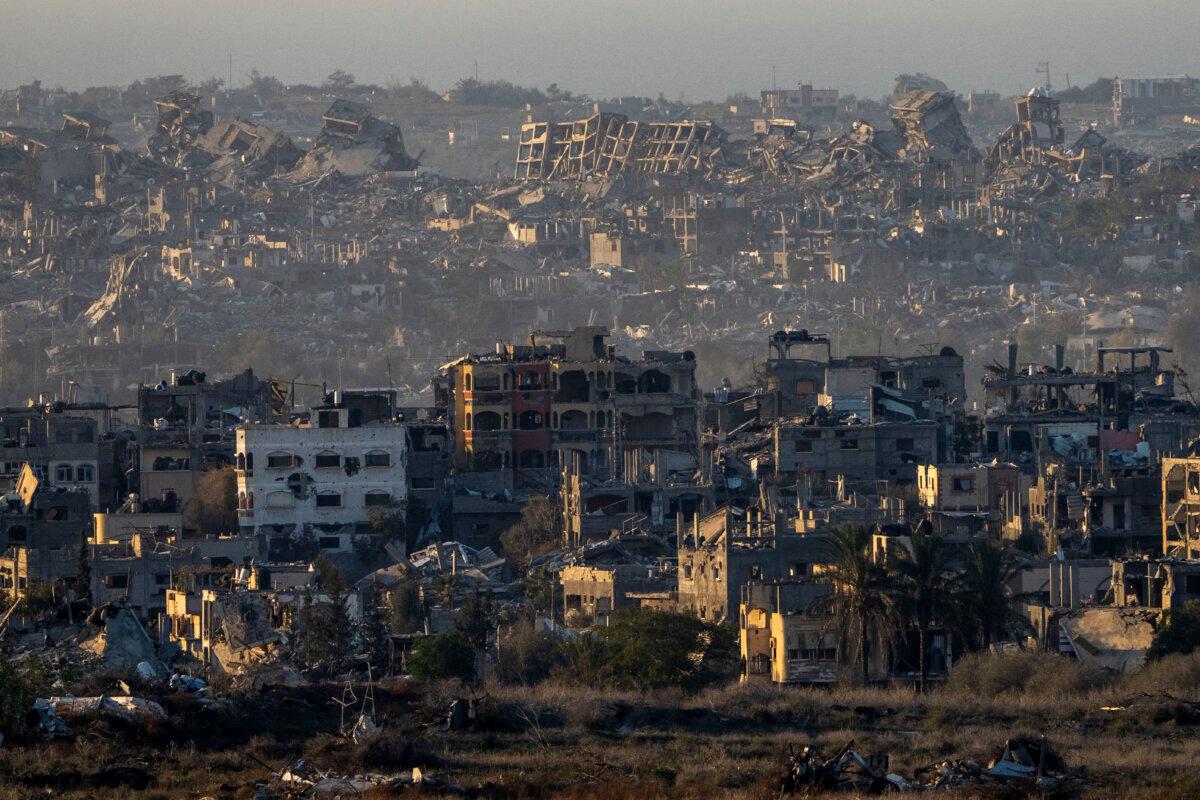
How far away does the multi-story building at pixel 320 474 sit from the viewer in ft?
209

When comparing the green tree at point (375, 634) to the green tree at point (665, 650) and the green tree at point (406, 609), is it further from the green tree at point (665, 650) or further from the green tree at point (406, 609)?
the green tree at point (665, 650)

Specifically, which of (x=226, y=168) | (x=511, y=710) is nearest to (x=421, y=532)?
(x=511, y=710)

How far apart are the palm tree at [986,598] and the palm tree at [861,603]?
3.75ft

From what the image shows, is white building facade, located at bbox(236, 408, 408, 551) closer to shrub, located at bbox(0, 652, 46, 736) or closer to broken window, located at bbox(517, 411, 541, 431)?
broken window, located at bbox(517, 411, 541, 431)

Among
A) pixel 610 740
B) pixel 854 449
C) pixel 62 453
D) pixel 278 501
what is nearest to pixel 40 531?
pixel 278 501

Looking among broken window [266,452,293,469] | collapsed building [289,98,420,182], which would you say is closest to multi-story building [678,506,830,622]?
broken window [266,452,293,469]

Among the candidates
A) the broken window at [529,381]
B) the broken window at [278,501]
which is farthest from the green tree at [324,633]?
the broken window at [529,381]

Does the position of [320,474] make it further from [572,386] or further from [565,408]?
[572,386]

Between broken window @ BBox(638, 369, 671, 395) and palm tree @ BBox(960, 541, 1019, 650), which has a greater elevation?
broken window @ BBox(638, 369, 671, 395)

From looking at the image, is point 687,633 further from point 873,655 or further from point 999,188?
point 999,188

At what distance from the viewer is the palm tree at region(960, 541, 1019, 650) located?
1686 inches

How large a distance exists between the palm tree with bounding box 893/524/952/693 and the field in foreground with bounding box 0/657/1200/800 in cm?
320

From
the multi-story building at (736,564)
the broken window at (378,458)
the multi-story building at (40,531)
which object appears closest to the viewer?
the multi-story building at (736,564)

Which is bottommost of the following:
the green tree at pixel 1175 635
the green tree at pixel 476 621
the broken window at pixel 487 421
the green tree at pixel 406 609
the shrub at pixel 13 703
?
the green tree at pixel 406 609
